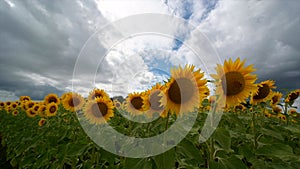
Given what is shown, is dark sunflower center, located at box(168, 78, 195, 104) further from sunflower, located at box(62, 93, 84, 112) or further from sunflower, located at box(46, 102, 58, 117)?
sunflower, located at box(46, 102, 58, 117)

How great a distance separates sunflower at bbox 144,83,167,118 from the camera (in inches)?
82.7

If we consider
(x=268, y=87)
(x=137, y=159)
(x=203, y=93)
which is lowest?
(x=137, y=159)

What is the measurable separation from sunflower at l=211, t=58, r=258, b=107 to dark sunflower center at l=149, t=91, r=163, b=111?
65cm

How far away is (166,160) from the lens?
1.49 metres

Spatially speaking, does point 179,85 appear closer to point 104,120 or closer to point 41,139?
point 104,120

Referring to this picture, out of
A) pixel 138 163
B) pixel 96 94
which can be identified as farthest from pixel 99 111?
pixel 138 163

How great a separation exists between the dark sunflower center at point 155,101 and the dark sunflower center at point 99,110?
1.61 metres

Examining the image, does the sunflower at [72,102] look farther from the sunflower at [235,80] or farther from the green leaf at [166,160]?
the sunflower at [235,80]

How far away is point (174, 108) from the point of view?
193cm

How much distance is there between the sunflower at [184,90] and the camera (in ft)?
6.26

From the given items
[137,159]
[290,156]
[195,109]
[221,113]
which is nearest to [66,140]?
[137,159]

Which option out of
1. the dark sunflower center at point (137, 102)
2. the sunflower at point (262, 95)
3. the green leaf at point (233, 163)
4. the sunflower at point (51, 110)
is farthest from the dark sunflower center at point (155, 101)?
the sunflower at point (51, 110)

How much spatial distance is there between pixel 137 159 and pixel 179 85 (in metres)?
0.81

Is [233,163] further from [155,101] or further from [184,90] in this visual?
[155,101]
